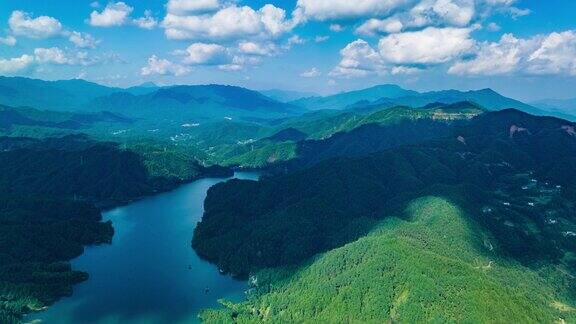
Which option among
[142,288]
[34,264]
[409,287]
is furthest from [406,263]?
[34,264]

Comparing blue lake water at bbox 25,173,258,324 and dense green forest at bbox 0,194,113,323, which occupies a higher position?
dense green forest at bbox 0,194,113,323

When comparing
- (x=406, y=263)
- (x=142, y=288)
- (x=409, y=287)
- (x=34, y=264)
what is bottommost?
(x=142, y=288)

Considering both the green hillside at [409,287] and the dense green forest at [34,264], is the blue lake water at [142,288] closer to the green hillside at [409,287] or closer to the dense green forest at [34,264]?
the dense green forest at [34,264]

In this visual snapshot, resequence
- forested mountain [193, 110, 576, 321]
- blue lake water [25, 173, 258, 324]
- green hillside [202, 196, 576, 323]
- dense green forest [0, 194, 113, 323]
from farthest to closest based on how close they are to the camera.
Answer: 1. dense green forest [0, 194, 113, 323]
2. blue lake water [25, 173, 258, 324]
3. forested mountain [193, 110, 576, 321]
4. green hillside [202, 196, 576, 323]

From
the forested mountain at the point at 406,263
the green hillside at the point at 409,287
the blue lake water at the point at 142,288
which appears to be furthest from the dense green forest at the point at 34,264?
the green hillside at the point at 409,287

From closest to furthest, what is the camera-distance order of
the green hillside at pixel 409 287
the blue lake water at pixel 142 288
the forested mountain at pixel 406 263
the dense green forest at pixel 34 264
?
the green hillside at pixel 409 287, the forested mountain at pixel 406 263, the blue lake water at pixel 142 288, the dense green forest at pixel 34 264

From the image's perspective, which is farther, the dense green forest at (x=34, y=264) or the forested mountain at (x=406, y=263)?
the dense green forest at (x=34, y=264)

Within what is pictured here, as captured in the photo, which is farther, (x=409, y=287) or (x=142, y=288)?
(x=142, y=288)

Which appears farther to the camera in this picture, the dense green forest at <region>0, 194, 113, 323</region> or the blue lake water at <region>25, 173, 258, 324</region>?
the dense green forest at <region>0, 194, 113, 323</region>

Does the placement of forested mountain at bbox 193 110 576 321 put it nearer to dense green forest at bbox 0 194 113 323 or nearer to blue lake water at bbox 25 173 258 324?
blue lake water at bbox 25 173 258 324

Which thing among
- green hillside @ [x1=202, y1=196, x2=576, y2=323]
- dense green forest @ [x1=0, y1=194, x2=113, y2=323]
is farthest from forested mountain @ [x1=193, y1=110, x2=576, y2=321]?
dense green forest @ [x1=0, y1=194, x2=113, y2=323]

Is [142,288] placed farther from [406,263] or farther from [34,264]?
[406,263]

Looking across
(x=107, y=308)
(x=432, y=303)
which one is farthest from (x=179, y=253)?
(x=432, y=303)

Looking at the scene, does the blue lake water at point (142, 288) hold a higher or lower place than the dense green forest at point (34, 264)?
lower
